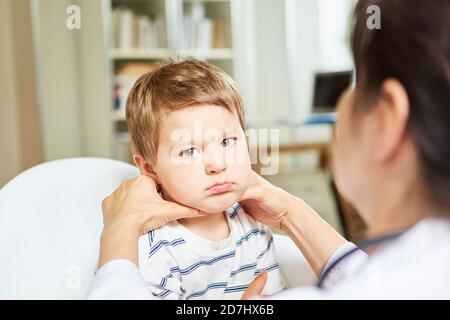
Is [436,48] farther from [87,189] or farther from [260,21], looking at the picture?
[87,189]

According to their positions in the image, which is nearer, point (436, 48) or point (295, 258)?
point (436, 48)

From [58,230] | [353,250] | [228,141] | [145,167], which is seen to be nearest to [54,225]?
[58,230]

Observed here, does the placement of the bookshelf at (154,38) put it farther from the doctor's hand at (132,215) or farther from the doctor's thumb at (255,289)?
the doctor's thumb at (255,289)

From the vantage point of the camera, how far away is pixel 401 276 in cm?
36

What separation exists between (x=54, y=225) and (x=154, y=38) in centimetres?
37

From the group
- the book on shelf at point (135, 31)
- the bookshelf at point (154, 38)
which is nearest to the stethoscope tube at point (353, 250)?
the bookshelf at point (154, 38)

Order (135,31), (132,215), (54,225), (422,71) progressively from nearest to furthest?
(422,71)
(132,215)
(54,225)
(135,31)

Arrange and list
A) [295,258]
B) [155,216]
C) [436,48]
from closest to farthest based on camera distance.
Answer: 1. [436,48]
2. [155,216]
3. [295,258]

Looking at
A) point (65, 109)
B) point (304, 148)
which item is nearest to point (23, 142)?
point (65, 109)

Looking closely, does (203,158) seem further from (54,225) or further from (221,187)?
(54,225)

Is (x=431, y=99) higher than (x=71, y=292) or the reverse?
higher

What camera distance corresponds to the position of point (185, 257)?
542mm

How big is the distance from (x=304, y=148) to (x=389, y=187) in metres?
0.21

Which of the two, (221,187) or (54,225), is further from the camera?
(54,225)
